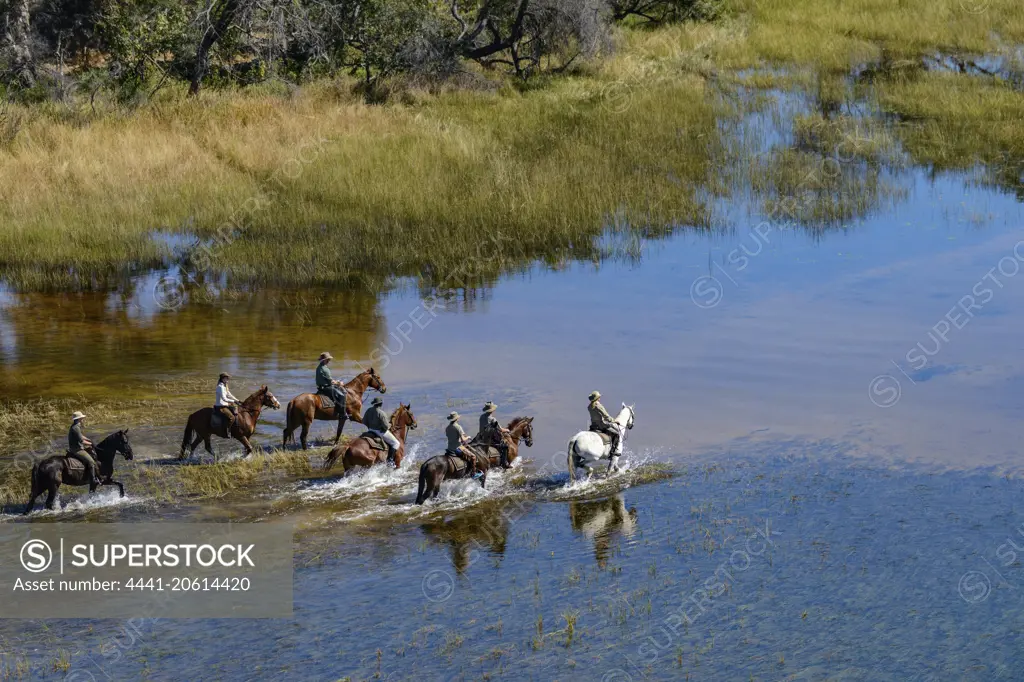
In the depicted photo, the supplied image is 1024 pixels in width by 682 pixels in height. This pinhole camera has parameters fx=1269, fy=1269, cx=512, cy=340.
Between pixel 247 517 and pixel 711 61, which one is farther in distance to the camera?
pixel 711 61

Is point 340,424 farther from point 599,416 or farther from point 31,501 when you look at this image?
point 31,501

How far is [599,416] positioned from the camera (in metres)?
17.1

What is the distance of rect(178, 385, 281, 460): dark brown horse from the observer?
17656mm

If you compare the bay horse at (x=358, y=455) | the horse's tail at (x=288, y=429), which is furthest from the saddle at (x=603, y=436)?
the horse's tail at (x=288, y=429)

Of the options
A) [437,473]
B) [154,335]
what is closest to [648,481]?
[437,473]

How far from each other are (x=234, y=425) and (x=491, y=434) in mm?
3727

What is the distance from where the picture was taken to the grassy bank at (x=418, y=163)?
2830 cm

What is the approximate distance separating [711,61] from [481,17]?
310 inches

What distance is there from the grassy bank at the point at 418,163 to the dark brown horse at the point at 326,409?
7.78 metres

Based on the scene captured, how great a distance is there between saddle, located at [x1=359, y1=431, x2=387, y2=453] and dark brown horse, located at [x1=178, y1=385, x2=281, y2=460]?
197 cm

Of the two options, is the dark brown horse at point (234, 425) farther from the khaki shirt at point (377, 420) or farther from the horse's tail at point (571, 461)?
the horse's tail at point (571, 461)

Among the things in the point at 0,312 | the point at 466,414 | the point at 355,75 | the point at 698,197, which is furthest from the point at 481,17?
the point at 466,414

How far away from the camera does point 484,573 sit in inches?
539

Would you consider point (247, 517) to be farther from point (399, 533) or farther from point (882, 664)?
point (882, 664)
